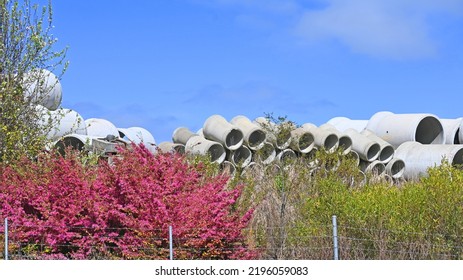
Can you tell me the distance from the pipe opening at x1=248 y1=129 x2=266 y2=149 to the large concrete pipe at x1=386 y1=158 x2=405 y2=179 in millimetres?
5477

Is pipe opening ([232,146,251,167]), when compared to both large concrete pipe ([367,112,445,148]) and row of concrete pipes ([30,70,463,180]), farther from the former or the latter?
large concrete pipe ([367,112,445,148])

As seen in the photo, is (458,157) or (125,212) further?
(458,157)

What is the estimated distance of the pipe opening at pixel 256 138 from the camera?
2411 cm

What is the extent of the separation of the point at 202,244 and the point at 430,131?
2340cm

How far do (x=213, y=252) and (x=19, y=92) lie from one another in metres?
6.82

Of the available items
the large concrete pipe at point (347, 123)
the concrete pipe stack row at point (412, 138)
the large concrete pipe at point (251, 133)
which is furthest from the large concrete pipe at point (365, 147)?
the large concrete pipe at point (347, 123)

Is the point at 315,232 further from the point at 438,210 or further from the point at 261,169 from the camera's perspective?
the point at 261,169

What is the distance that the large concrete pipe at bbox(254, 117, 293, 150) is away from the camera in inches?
754

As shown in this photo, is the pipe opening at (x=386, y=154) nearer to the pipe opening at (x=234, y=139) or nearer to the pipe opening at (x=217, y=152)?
the pipe opening at (x=234, y=139)

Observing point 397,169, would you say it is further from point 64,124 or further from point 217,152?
point 64,124

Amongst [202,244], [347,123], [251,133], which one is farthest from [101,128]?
[202,244]

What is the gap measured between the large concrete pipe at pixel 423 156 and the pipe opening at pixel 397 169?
16 centimetres

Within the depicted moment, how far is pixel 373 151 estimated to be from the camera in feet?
88.4
